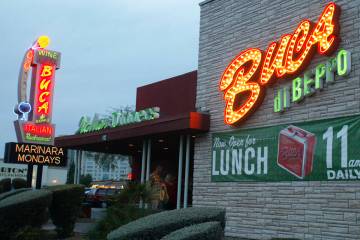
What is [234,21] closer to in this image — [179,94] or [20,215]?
[179,94]

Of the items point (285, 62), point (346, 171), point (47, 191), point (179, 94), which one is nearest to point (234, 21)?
point (285, 62)

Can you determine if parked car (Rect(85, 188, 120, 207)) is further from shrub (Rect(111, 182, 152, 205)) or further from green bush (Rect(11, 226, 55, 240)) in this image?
green bush (Rect(11, 226, 55, 240))

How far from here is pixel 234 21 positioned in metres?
16.5

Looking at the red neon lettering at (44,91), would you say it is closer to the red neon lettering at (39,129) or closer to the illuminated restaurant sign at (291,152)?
the red neon lettering at (39,129)

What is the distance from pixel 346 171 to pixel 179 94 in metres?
9.43

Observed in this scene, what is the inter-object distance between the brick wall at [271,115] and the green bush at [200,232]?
533 cm

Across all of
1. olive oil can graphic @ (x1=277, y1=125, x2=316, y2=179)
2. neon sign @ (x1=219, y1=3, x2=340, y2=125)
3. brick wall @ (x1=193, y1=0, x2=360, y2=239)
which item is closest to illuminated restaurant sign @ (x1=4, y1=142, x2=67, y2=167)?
brick wall @ (x1=193, y1=0, x2=360, y2=239)

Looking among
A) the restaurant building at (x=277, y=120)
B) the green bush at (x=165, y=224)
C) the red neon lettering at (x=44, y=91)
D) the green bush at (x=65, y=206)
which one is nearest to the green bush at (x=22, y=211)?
the green bush at (x=65, y=206)

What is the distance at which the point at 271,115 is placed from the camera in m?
14.6

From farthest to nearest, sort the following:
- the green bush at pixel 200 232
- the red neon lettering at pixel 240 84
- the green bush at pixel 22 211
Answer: the red neon lettering at pixel 240 84, the green bush at pixel 22 211, the green bush at pixel 200 232

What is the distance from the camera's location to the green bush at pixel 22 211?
1347 centimetres

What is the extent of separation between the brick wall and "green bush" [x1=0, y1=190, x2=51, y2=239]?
511 centimetres

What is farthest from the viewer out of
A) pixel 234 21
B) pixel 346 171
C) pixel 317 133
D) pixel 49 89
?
pixel 49 89

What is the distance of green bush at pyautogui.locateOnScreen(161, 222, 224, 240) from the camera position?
24.2 ft
